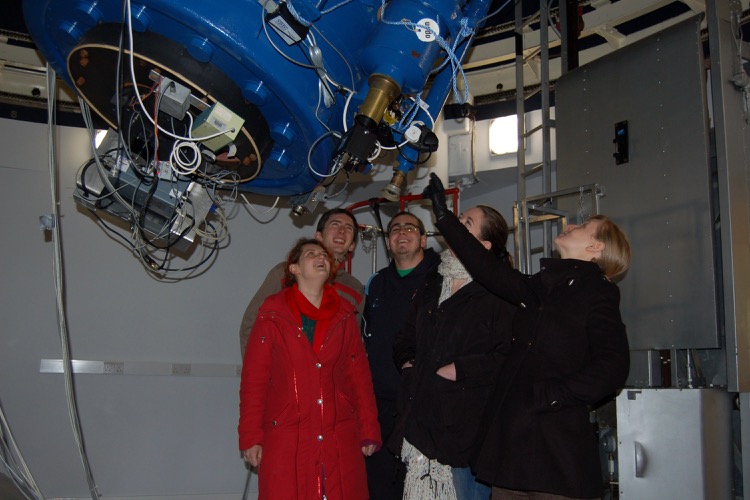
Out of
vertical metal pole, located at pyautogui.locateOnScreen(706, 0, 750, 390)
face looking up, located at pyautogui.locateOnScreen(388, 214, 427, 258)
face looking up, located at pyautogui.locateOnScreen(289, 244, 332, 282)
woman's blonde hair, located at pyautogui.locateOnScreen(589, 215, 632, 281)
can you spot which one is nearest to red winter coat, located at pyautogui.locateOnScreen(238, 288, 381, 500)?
face looking up, located at pyautogui.locateOnScreen(289, 244, 332, 282)

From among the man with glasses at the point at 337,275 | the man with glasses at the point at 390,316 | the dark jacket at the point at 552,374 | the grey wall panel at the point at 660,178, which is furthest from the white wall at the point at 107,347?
the dark jacket at the point at 552,374

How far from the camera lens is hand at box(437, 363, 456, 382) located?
2.39 metres

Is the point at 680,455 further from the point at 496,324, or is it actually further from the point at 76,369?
the point at 76,369

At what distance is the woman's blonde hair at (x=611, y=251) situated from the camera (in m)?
2.30

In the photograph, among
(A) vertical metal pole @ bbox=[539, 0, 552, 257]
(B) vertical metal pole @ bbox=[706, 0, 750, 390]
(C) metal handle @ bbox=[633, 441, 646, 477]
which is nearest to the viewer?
(B) vertical metal pole @ bbox=[706, 0, 750, 390]

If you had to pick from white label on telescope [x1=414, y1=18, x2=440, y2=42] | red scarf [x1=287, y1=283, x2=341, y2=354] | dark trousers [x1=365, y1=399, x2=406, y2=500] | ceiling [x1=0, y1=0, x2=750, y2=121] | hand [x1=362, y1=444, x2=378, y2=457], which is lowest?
dark trousers [x1=365, y1=399, x2=406, y2=500]

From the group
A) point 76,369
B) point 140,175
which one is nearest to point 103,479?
point 76,369

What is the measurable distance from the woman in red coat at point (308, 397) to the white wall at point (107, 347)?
7.13 feet

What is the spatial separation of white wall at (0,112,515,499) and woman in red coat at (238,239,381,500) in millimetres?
2174

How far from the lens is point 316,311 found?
9.58 feet

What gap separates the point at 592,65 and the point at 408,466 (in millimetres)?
2404

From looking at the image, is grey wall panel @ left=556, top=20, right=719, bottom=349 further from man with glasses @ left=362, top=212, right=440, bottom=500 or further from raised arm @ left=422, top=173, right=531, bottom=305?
raised arm @ left=422, top=173, right=531, bottom=305

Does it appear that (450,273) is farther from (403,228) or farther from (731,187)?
(731,187)

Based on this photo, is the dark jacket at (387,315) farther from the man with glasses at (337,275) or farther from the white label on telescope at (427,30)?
the white label on telescope at (427,30)
